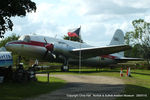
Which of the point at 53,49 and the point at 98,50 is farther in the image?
the point at 98,50

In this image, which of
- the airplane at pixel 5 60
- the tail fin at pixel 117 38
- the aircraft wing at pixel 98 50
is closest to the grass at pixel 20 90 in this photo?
the airplane at pixel 5 60

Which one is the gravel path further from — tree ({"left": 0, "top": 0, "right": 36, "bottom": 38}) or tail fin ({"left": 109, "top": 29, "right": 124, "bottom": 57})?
tail fin ({"left": 109, "top": 29, "right": 124, "bottom": 57})

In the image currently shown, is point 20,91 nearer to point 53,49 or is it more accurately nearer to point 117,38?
point 53,49

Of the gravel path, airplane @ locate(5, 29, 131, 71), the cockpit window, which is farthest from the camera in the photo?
the cockpit window

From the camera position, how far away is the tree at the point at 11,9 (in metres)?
17.2

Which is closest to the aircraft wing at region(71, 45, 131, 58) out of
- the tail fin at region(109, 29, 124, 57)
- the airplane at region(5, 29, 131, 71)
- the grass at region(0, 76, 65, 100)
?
the airplane at region(5, 29, 131, 71)

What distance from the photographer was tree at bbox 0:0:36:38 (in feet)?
56.6

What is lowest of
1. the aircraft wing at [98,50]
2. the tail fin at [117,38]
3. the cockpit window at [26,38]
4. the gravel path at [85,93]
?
the gravel path at [85,93]

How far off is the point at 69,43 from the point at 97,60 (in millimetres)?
8214

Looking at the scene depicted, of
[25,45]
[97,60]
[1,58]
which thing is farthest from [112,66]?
[1,58]

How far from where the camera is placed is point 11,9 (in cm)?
1802

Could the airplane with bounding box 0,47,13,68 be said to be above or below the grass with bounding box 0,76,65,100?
above

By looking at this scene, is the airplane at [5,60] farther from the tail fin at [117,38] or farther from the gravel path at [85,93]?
the tail fin at [117,38]

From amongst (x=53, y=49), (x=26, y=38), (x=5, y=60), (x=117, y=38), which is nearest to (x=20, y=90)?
(x=5, y=60)
